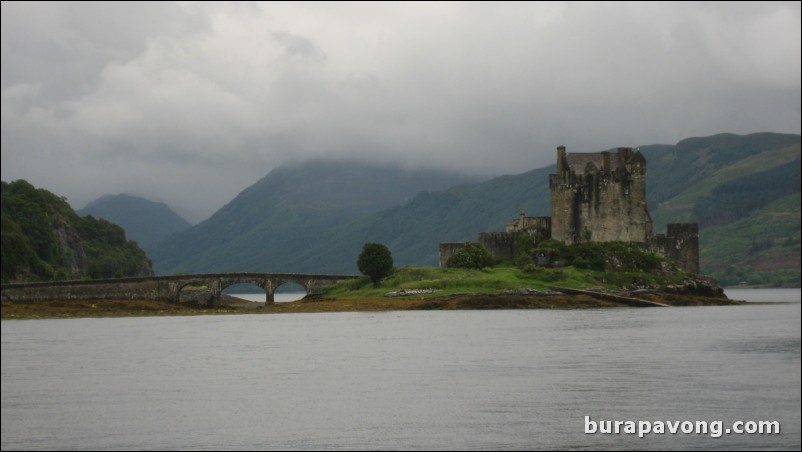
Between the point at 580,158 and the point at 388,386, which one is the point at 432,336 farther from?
the point at 580,158

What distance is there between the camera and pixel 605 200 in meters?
112

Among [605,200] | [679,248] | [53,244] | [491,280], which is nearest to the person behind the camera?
[491,280]

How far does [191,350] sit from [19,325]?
2664 centimetres

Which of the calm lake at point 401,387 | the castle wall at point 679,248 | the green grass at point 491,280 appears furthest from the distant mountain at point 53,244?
the castle wall at point 679,248

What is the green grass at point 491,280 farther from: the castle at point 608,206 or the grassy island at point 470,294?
the castle at point 608,206

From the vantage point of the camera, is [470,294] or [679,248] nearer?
[470,294]

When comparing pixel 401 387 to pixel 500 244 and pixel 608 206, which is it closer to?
pixel 608 206

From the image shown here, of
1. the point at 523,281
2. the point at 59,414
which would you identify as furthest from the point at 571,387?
the point at 523,281

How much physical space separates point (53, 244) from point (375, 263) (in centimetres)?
5140

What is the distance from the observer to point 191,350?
59.5 m

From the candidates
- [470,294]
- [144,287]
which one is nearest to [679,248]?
[470,294]

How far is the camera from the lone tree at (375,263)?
105312 millimetres

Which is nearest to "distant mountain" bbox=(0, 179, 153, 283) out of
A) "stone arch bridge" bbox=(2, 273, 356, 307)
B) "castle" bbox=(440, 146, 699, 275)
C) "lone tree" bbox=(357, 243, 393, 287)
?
"stone arch bridge" bbox=(2, 273, 356, 307)

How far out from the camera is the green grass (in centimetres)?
10025
